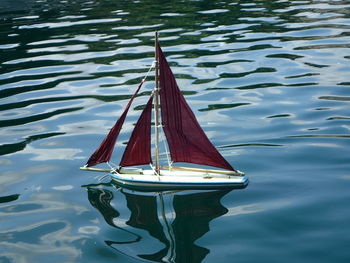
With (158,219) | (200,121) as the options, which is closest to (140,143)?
(158,219)

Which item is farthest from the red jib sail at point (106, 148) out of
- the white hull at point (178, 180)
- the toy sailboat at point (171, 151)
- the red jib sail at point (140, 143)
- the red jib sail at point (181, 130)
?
the red jib sail at point (181, 130)

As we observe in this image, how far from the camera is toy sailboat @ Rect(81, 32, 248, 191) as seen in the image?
16.3 metres

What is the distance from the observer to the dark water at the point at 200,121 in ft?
47.7

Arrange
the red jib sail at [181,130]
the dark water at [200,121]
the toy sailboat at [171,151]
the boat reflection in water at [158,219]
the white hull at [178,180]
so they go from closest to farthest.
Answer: the boat reflection in water at [158,219] → the dark water at [200,121] → the red jib sail at [181,130] → the toy sailboat at [171,151] → the white hull at [178,180]

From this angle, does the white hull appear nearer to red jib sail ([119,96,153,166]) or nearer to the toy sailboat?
the toy sailboat

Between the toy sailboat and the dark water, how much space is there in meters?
0.50

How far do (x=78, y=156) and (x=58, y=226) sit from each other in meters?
4.72

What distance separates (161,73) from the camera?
→ 1602cm

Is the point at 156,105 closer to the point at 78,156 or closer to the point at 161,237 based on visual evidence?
the point at 161,237

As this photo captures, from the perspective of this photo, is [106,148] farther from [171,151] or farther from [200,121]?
[200,121]

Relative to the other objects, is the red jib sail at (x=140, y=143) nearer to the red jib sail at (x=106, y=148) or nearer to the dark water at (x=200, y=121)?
the red jib sail at (x=106, y=148)

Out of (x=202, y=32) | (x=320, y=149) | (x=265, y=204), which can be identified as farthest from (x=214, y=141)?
(x=202, y=32)

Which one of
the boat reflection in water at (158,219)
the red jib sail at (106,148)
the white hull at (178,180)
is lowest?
the boat reflection in water at (158,219)

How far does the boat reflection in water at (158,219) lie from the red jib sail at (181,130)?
1.06m
